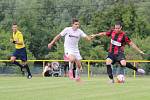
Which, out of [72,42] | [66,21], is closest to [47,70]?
[72,42]

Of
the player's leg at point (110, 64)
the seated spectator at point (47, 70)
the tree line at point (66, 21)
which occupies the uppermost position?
the player's leg at point (110, 64)

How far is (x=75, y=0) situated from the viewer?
111250 mm

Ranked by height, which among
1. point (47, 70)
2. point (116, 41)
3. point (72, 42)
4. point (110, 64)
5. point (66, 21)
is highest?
point (116, 41)

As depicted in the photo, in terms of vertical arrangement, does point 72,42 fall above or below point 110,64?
above

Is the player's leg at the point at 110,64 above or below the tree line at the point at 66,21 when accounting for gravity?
above

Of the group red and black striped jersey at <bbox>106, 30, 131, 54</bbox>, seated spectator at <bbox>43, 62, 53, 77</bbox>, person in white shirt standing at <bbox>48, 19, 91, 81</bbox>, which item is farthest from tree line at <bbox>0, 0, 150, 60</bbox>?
red and black striped jersey at <bbox>106, 30, 131, 54</bbox>

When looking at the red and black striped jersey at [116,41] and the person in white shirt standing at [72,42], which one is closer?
the red and black striped jersey at [116,41]

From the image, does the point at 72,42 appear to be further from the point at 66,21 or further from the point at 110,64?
the point at 66,21

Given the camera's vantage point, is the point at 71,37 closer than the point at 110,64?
No

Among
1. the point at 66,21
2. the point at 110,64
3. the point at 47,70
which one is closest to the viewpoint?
the point at 110,64

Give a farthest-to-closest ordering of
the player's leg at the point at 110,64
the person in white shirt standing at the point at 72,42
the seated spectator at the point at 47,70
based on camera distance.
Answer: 1. the seated spectator at the point at 47,70
2. the person in white shirt standing at the point at 72,42
3. the player's leg at the point at 110,64

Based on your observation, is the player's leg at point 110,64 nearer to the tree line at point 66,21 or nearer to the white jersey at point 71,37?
the white jersey at point 71,37

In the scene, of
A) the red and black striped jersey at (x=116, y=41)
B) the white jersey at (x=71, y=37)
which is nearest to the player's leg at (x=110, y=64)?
the red and black striped jersey at (x=116, y=41)

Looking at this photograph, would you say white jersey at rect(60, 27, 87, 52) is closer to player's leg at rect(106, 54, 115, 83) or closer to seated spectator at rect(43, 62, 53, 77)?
player's leg at rect(106, 54, 115, 83)
